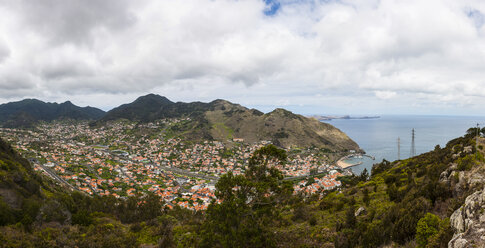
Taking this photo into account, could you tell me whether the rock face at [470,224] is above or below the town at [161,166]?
above

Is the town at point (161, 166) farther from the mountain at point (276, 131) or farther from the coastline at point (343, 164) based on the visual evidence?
the mountain at point (276, 131)

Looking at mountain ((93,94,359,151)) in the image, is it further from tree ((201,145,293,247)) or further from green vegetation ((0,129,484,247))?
tree ((201,145,293,247))

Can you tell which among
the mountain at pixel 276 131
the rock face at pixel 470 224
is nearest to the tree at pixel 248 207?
the rock face at pixel 470 224

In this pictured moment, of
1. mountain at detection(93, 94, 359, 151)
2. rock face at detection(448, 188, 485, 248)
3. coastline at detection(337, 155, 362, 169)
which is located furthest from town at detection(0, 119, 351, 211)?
rock face at detection(448, 188, 485, 248)

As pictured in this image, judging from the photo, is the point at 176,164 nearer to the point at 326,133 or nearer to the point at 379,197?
the point at 379,197

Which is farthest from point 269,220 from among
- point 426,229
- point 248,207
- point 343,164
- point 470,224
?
point 343,164

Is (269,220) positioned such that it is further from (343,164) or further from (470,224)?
(343,164)

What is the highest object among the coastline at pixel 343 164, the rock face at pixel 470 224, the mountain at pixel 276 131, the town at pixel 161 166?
the rock face at pixel 470 224
